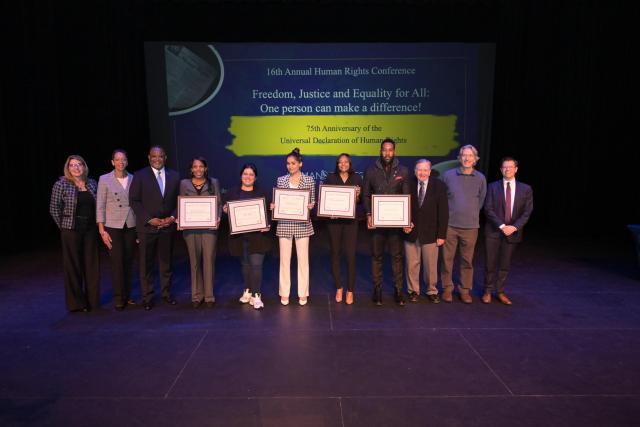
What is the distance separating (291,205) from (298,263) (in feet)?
1.84

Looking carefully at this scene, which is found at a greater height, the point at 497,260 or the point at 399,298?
the point at 497,260

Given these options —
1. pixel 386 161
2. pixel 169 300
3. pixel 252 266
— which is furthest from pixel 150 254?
pixel 386 161

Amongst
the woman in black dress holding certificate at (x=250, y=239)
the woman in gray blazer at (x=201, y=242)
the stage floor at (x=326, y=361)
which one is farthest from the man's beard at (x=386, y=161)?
the woman in gray blazer at (x=201, y=242)

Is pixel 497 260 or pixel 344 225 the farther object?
pixel 497 260

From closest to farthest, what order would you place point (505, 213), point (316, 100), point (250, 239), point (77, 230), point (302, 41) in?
point (77, 230)
point (250, 239)
point (505, 213)
point (316, 100)
point (302, 41)

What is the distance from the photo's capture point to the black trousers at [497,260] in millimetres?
4264

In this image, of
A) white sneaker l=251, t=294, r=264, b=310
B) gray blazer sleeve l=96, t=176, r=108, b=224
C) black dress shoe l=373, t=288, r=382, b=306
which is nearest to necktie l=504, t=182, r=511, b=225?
black dress shoe l=373, t=288, r=382, b=306

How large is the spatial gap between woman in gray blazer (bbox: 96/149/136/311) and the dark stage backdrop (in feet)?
12.4

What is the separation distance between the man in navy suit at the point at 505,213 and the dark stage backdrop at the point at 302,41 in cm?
380

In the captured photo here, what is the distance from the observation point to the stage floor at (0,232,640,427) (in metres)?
2.55

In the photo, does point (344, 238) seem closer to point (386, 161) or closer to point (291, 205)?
point (291, 205)

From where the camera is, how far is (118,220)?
159 inches

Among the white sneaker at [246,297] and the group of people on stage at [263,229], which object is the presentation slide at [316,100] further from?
the white sneaker at [246,297]

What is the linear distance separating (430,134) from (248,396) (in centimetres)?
583
